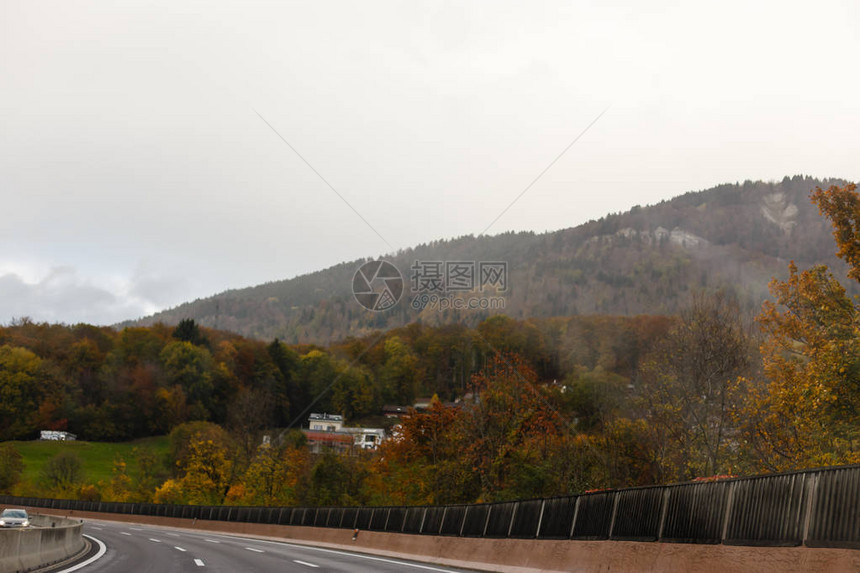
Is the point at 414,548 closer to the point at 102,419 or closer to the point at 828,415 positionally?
the point at 828,415

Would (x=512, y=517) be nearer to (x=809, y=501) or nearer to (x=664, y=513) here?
(x=664, y=513)


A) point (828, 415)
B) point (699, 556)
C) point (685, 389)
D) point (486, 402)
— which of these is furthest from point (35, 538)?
point (486, 402)

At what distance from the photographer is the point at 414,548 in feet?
92.6

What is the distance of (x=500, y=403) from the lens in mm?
66062

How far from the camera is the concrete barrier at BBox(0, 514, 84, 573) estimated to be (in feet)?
54.2

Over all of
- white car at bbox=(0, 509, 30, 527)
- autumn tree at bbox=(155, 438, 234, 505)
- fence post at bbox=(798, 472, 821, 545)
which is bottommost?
autumn tree at bbox=(155, 438, 234, 505)

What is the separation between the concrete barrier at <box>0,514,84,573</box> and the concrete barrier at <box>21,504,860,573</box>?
11591 millimetres

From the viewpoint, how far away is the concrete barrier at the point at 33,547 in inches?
651

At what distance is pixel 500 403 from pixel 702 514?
173 ft

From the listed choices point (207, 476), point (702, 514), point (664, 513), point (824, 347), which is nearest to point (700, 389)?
point (824, 347)

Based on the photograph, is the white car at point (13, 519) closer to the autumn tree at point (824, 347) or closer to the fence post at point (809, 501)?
the autumn tree at point (824, 347)

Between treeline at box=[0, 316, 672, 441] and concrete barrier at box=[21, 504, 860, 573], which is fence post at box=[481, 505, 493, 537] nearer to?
concrete barrier at box=[21, 504, 860, 573]

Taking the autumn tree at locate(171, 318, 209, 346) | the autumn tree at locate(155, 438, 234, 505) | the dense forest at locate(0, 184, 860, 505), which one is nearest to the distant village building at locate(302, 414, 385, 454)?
the dense forest at locate(0, 184, 860, 505)

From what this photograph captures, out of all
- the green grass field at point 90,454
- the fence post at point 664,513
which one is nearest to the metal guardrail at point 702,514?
the fence post at point 664,513
